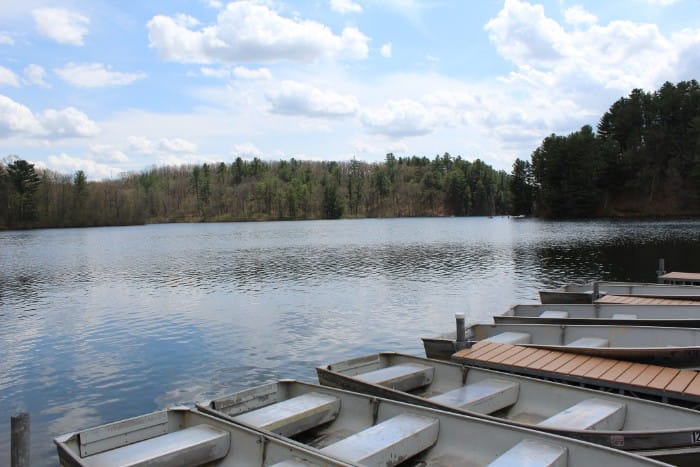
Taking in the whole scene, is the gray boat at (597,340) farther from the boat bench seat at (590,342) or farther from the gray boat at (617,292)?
the gray boat at (617,292)

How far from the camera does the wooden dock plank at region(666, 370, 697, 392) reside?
879 centimetres

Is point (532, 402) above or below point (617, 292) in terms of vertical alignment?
below

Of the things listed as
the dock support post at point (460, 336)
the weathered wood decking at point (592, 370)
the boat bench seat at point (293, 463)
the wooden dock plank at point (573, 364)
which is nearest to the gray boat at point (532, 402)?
the weathered wood decking at point (592, 370)

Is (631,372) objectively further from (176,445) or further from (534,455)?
(176,445)

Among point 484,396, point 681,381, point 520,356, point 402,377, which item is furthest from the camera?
point 520,356

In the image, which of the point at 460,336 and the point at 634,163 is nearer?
the point at 460,336

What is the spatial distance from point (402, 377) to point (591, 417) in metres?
3.30

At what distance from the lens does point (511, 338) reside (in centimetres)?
1295

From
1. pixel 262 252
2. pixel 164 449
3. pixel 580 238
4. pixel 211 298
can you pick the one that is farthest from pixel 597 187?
pixel 164 449

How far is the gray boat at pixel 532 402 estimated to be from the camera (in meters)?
6.61

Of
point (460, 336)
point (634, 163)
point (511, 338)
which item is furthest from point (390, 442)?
point (634, 163)

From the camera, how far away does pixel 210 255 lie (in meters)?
51.8

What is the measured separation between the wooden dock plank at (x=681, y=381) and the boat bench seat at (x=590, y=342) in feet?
7.61

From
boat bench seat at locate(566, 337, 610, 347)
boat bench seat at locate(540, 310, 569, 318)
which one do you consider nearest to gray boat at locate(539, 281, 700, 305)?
boat bench seat at locate(540, 310, 569, 318)
